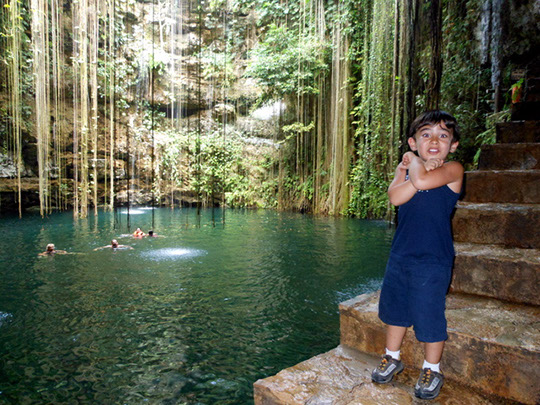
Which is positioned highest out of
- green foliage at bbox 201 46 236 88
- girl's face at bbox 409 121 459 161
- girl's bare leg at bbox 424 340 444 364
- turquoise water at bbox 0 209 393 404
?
green foliage at bbox 201 46 236 88

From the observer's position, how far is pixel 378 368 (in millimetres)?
1360

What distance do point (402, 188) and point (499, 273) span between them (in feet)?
2.74

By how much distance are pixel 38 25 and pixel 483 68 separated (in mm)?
Answer: 11239

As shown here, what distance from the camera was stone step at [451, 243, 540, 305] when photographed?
1.65 m

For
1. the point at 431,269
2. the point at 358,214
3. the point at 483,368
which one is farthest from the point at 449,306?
the point at 358,214

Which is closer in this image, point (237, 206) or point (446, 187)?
point (446, 187)

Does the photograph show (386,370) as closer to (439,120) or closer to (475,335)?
(475,335)

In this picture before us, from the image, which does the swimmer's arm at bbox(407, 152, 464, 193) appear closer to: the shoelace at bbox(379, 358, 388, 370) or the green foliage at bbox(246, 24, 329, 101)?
the shoelace at bbox(379, 358, 388, 370)

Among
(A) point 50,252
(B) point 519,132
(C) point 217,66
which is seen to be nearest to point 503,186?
(B) point 519,132

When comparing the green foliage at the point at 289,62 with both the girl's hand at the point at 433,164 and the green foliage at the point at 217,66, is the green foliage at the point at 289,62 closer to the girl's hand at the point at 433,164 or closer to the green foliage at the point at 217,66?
the green foliage at the point at 217,66

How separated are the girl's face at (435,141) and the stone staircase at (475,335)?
697 millimetres

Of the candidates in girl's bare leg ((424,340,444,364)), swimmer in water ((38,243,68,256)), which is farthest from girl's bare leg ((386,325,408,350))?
swimmer in water ((38,243,68,256))

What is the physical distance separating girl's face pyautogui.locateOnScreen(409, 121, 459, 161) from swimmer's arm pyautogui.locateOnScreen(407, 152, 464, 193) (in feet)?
0.15

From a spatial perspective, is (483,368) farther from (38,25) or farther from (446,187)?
(38,25)
